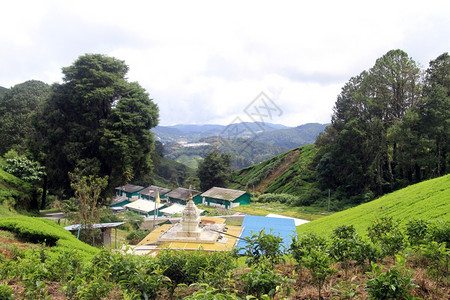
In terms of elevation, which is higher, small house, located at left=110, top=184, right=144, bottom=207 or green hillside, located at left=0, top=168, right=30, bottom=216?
green hillside, located at left=0, top=168, right=30, bottom=216

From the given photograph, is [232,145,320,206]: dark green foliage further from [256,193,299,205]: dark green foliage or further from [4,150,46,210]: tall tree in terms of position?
[4,150,46,210]: tall tree

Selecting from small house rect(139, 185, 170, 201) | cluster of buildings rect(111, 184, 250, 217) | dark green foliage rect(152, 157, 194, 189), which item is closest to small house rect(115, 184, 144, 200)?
cluster of buildings rect(111, 184, 250, 217)

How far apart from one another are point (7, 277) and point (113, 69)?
1759 centimetres

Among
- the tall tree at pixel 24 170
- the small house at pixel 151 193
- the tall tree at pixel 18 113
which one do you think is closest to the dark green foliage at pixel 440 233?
the tall tree at pixel 24 170

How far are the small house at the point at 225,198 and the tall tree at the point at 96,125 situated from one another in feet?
50.3

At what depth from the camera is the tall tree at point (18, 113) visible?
26828 mm

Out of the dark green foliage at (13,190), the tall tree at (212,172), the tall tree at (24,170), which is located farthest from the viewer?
the tall tree at (212,172)

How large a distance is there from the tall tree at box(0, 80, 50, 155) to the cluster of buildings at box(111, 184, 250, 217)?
12251 millimetres

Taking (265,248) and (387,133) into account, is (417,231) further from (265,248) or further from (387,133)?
(387,133)

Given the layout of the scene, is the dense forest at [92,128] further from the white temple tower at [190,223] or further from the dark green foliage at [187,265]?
the dark green foliage at [187,265]

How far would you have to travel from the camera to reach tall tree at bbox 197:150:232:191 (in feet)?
137

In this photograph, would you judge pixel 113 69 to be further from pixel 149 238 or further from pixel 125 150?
pixel 149 238

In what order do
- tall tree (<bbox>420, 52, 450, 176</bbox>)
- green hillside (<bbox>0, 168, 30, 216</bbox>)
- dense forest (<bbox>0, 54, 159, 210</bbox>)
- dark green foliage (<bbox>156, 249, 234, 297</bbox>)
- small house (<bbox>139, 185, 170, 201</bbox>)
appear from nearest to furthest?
dark green foliage (<bbox>156, 249, 234, 297</bbox>)
green hillside (<bbox>0, 168, 30, 216</bbox>)
dense forest (<bbox>0, 54, 159, 210</bbox>)
tall tree (<bbox>420, 52, 450, 176</bbox>)
small house (<bbox>139, 185, 170, 201</bbox>)

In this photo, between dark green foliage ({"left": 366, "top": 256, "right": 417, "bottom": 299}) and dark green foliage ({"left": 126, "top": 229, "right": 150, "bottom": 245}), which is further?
dark green foliage ({"left": 126, "top": 229, "right": 150, "bottom": 245})
